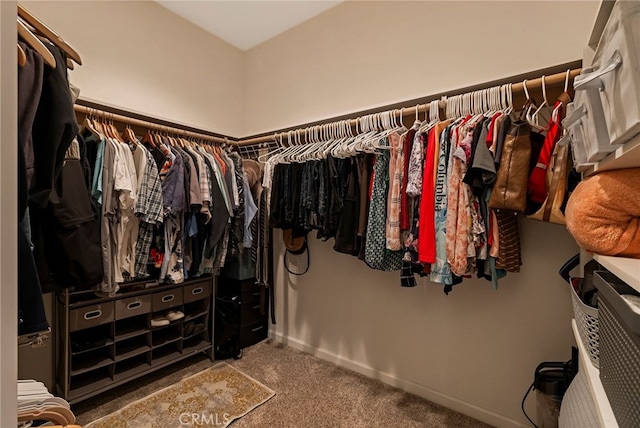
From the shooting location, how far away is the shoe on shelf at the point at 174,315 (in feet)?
6.99

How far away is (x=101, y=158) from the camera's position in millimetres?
1633

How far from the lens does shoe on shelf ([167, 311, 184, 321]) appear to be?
213cm

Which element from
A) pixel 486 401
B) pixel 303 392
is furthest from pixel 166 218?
pixel 486 401

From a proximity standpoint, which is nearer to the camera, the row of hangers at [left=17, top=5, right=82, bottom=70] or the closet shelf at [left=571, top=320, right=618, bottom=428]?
the closet shelf at [left=571, top=320, right=618, bottom=428]

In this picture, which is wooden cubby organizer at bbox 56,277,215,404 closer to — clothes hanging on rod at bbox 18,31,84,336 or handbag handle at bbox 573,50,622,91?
clothes hanging on rod at bbox 18,31,84,336

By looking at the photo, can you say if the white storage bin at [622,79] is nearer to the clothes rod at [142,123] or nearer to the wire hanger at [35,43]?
the wire hanger at [35,43]

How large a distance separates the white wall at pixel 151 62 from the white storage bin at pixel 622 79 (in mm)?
2270

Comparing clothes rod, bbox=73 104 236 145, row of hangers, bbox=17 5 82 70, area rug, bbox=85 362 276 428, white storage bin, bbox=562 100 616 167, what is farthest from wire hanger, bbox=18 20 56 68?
area rug, bbox=85 362 276 428

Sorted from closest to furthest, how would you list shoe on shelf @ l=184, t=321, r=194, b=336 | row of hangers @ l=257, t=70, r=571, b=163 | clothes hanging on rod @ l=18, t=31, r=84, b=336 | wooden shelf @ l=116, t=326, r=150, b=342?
1. clothes hanging on rod @ l=18, t=31, r=84, b=336
2. row of hangers @ l=257, t=70, r=571, b=163
3. wooden shelf @ l=116, t=326, r=150, b=342
4. shoe on shelf @ l=184, t=321, r=194, b=336

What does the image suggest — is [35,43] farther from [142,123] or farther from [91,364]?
[91,364]

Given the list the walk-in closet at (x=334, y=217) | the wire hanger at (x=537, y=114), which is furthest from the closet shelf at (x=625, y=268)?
the wire hanger at (x=537, y=114)

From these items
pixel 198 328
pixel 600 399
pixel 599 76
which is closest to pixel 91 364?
pixel 198 328

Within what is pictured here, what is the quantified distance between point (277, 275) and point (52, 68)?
2.14 meters

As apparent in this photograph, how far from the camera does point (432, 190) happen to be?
1456mm
